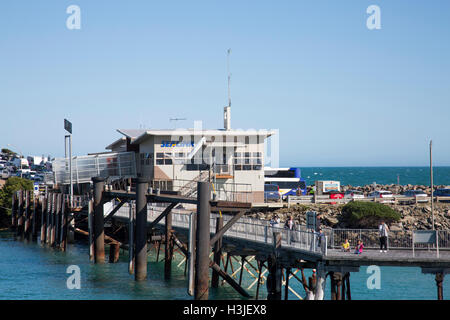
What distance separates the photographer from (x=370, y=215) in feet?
185

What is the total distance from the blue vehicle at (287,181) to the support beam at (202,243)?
4669cm

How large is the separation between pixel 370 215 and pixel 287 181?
35475 mm

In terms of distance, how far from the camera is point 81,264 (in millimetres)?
45719

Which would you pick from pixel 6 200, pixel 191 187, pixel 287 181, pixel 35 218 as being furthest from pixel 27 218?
pixel 287 181

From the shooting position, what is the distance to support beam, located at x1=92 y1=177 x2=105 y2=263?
45.0 meters

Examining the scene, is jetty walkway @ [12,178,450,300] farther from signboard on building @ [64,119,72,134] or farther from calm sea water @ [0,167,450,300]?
signboard on building @ [64,119,72,134]

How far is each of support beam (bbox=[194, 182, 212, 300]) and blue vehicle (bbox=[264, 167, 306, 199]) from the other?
46686 millimetres

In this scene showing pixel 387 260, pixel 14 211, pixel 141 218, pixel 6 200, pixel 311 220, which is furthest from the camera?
pixel 6 200

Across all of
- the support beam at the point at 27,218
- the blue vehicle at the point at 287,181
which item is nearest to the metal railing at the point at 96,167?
the support beam at the point at 27,218

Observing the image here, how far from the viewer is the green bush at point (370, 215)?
5619cm

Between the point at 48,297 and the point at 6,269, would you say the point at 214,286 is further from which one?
the point at 6,269

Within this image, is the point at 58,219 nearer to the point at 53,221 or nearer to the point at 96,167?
the point at 53,221
